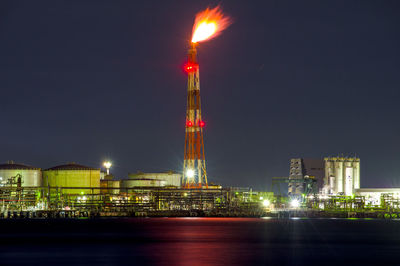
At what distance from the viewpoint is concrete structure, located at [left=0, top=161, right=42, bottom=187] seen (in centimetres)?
15712

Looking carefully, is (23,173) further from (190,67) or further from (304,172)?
(304,172)

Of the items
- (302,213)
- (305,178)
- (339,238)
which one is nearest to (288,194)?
(305,178)

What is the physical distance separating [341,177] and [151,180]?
52.2 meters

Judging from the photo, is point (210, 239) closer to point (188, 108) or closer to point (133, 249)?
point (133, 249)

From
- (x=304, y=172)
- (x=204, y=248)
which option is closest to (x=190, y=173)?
(x=304, y=172)

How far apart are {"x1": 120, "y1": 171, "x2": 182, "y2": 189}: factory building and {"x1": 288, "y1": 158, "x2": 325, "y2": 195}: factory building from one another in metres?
32.5

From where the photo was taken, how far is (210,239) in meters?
87.9

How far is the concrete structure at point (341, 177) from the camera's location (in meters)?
188

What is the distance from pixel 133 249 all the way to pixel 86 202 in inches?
3402

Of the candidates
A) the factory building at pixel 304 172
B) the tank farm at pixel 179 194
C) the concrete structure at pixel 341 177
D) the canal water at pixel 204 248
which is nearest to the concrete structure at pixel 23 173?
the tank farm at pixel 179 194

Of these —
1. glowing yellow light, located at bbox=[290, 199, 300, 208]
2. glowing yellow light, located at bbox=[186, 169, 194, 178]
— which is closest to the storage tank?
glowing yellow light, located at bbox=[290, 199, 300, 208]

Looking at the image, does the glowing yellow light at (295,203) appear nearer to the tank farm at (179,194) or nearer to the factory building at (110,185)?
the tank farm at (179,194)

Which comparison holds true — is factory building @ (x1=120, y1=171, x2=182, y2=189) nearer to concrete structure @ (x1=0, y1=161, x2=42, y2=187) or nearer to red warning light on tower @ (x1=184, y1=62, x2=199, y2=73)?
concrete structure @ (x1=0, y1=161, x2=42, y2=187)

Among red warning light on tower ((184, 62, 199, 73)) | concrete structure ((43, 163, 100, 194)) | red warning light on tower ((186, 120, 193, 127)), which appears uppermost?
red warning light on tower ((184, 62, 199, 73))
